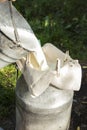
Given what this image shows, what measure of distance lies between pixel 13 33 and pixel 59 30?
7.20 ft

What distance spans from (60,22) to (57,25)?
0.09 meters

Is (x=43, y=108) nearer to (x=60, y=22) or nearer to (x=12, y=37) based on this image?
(x=12, y=37)

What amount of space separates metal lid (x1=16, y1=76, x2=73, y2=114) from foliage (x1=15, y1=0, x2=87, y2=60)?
141cm

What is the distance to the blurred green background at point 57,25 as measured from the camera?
429 cm

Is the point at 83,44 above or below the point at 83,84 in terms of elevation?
above

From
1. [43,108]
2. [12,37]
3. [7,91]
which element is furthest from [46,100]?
[7,91]

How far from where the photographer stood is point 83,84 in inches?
155

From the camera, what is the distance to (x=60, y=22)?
4.79 m

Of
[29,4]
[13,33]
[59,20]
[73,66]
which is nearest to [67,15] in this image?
[59,20]

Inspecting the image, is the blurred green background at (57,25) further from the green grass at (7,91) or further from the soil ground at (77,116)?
the soil ground at (77,116)

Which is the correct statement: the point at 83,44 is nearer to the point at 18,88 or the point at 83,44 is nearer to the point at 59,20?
the point at 59,20

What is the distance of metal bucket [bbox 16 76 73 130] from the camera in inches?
115

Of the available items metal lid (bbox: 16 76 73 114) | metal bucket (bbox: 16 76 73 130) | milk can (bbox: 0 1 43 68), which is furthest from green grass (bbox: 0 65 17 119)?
milk can (bbox: 0 1 43 68)

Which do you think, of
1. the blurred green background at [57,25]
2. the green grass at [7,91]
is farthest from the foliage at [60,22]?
the green grass at [7,91]
